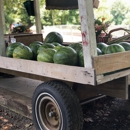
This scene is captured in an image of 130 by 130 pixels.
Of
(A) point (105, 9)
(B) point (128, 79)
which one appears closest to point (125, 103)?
(B) point (128, 79)

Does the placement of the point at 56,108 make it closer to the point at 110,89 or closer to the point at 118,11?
the point at 110,89

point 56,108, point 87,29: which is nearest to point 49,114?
point 56,108

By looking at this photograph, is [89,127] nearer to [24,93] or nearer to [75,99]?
[75,99]

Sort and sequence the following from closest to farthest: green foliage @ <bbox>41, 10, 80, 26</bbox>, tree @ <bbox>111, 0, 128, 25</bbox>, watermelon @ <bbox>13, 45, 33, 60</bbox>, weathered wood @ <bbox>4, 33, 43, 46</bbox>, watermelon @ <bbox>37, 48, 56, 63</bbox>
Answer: watermelon @ <bbox>37, 48, 56, 63</bbox>
watermelon @ <bbox>13, 45, 33, 60</bbox>
weathered wood @ <bbox>4, 33, 43, 46</bbox>
tree @ <bbox>111, 0, 128, 25</bbox>
green foliage @ <bbox>41, 10, 80, 26</bbox>

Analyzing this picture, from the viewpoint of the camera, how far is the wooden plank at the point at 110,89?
2.36m

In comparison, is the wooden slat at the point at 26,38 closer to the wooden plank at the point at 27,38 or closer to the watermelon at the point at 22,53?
the wooden plank at the point at 27,38

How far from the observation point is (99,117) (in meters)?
3.26

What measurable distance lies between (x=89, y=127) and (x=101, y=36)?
1.49m

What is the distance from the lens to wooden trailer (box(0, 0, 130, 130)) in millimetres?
1976

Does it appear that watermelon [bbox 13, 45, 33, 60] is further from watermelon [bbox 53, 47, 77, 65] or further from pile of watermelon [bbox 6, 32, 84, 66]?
watermelon [bbox 53, 47, 77, 65]

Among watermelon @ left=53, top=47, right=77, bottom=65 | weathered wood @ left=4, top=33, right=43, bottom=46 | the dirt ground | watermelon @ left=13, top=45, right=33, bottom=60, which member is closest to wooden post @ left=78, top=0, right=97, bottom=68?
watermelon @ left=53, top=47, right=77, bottom=65

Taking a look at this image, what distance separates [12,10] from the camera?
24969 mm

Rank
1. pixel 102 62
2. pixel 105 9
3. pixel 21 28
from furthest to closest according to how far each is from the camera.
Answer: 1. pixel 105 9
2. pixel 21 28
3. pixel 102 62

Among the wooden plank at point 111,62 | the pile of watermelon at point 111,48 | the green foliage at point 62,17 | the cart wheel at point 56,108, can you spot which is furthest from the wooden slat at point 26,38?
the green foliage at point 62,17
